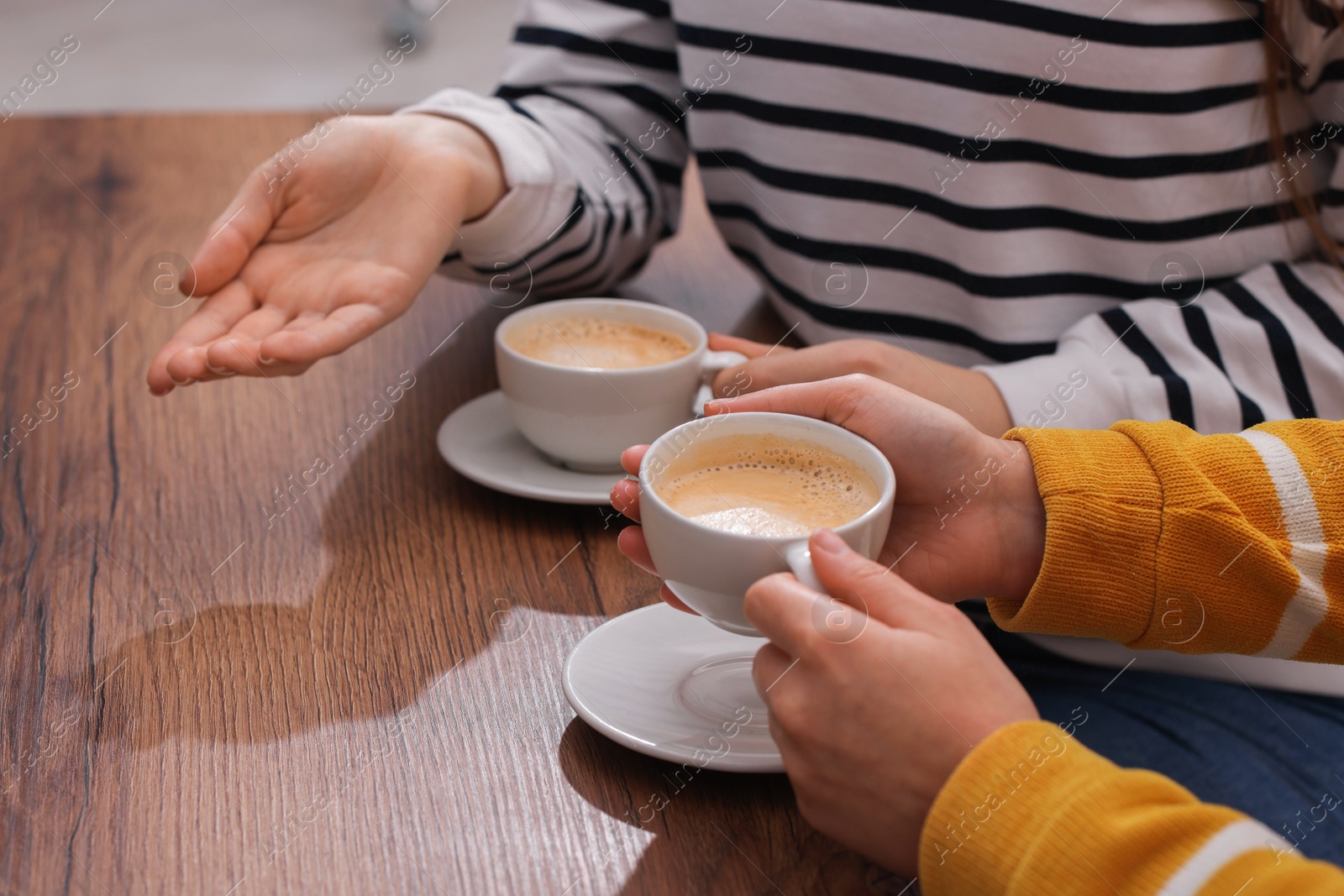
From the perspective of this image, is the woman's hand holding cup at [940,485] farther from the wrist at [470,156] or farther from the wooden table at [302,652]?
the wrist at [470,156]

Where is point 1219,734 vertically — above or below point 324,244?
below

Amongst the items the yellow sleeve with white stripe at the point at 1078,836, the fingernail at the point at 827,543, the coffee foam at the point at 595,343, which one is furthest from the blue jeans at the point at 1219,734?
the coffee foam at the point at 595,343

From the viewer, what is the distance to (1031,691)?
28.7 inches

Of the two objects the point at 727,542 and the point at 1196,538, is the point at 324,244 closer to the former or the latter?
the point at 727,542

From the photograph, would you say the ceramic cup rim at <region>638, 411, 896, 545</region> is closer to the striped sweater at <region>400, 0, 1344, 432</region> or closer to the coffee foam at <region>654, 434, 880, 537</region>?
the coffee foam at <region>654, 434, 880, 537</region>

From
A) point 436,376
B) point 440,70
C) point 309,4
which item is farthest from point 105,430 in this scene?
point 309,4

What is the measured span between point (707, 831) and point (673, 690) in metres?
0.10

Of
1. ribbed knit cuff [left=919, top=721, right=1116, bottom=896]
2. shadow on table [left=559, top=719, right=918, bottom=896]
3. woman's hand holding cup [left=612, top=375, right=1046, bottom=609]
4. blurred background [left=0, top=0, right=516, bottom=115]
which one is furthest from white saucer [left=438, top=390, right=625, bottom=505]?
blurred background [left=0, top=0, right=516, bottom=115]

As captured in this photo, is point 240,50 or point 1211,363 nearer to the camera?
point 1211,363

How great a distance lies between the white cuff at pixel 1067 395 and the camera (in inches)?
33.1

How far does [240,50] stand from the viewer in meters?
3.68

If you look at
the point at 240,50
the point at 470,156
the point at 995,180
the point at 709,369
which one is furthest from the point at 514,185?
the point at 240,50

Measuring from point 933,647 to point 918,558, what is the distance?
0.66ft

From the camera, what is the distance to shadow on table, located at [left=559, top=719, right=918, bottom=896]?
55cm
